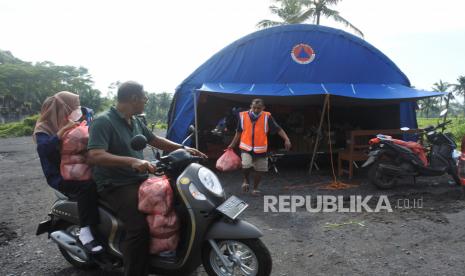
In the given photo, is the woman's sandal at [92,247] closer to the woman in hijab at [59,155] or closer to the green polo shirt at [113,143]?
the woman in hijab at [59,155]

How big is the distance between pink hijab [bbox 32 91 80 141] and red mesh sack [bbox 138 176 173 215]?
3.63 feet

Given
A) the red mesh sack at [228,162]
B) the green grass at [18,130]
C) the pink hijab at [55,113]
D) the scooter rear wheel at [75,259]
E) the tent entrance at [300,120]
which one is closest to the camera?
the pink hijab at [55,113]

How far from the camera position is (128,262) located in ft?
8.50

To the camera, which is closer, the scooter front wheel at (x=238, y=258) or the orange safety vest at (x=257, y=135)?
the scooter front wheel at (x=238, y=258)

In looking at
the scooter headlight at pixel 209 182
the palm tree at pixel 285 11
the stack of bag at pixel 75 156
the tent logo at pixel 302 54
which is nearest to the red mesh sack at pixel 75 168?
the stack of bag at pixel 75 156

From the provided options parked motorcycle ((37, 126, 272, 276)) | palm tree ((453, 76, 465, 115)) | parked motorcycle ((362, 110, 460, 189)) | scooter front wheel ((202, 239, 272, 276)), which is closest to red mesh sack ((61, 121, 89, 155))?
parked motorcycle ((37, 126, 272, 276))

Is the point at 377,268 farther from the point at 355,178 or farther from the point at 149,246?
the point at 355,178

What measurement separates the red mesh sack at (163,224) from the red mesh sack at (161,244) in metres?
0.03

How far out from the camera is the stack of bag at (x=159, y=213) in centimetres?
261

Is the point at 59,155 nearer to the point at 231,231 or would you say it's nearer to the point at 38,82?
the point at 231,231

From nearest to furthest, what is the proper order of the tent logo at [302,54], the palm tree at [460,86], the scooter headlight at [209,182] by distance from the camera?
the scooter headlight at [209,182], the tent logo at [302,54], the palm tree at [460,86]

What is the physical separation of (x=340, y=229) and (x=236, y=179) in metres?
3.59

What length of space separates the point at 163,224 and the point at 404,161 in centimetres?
527

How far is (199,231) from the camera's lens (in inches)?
103
